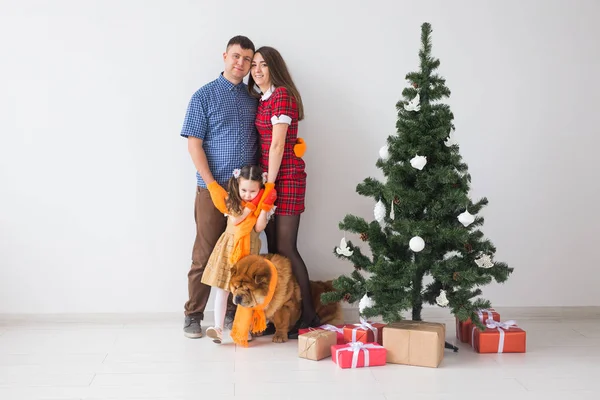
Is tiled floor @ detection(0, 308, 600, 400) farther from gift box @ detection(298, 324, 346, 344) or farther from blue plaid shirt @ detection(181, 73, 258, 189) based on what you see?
blue plaid shirt @ detection(181, 73, 258, 189)

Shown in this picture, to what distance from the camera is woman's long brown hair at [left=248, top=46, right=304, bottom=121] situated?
3.48 metres

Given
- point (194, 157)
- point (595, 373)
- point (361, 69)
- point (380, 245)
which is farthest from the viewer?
point (361, 69)

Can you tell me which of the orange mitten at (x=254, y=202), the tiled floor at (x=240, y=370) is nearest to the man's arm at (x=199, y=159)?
the orange mitten at (x=254, y=202)

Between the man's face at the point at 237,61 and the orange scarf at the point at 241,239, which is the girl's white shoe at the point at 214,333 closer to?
the orange scarf at the point at 241,239

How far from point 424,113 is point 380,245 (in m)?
0.67

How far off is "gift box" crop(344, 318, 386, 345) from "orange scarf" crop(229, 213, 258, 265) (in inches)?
25.5

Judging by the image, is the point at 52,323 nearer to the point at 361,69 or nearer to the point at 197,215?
the point at 197,215

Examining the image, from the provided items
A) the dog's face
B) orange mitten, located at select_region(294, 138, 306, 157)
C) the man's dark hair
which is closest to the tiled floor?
the dog's face

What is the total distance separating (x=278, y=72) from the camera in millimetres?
3506

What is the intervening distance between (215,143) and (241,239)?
0.54 m

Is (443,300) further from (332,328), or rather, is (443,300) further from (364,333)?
(332,328)

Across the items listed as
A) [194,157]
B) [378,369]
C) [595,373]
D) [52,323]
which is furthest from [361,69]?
[52,323]

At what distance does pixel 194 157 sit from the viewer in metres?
3.53

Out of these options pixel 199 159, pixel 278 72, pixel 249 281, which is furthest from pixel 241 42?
pixel 249 281
